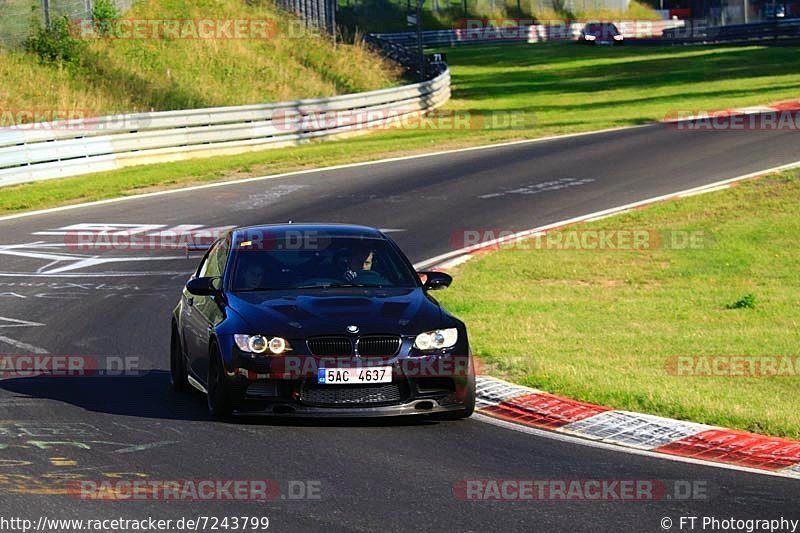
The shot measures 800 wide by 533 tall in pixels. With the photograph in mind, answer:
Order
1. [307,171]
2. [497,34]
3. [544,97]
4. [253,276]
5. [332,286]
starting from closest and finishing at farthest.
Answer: [332,286]
[253,276]
[307,171]
[544,97]
[497,34]

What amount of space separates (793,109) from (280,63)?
17.6m

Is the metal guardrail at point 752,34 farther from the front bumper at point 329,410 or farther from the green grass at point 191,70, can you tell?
the front bumper at point 329,410

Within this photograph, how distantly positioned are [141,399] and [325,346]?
2.06 meters

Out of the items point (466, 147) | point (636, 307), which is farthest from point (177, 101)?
point (636, 307)

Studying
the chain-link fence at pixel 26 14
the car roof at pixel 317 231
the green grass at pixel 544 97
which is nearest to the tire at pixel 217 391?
the car roof at pixel 317 231

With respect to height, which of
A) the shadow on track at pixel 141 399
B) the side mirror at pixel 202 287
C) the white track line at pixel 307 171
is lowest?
the white track line at pixel 307 171

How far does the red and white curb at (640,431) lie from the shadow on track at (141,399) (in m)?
0.79

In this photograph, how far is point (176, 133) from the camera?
31031mm

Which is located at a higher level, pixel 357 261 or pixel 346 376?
pixel 357 261

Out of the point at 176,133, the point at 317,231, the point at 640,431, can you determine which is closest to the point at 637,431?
the point at 640,431

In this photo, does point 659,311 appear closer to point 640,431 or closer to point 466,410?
point 466,410

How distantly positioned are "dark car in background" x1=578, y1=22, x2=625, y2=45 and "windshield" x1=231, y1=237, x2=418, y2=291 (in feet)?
250

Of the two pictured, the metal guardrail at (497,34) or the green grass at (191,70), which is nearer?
the green grass at (191,70)

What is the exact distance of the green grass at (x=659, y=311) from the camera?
10938 millimetres
